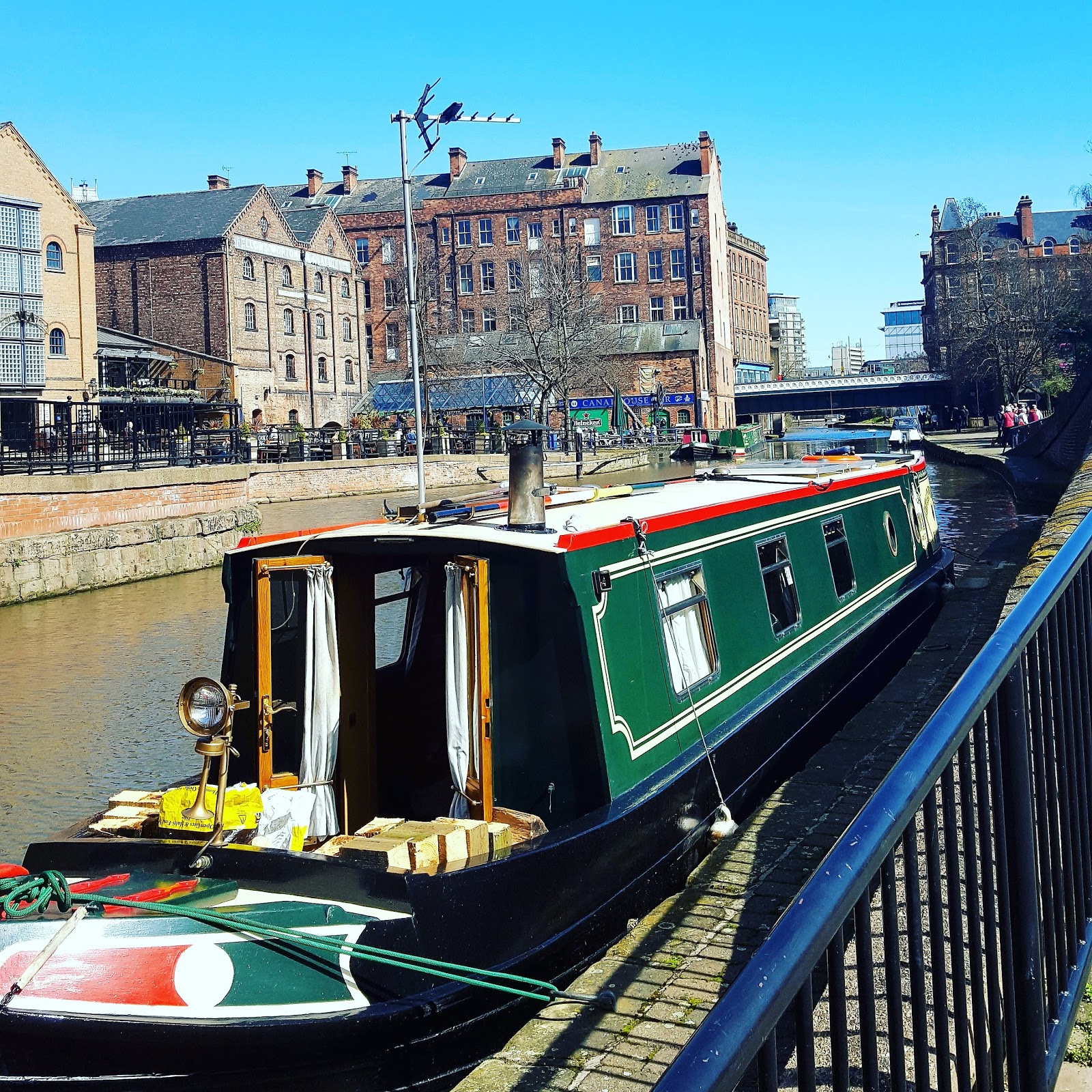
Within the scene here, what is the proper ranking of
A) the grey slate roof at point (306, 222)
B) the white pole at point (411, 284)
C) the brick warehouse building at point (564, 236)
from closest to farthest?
the white pole at point (411, 284) → the grey slate roof at point (306, 222) → the brick warehouse building at point (564, 236)

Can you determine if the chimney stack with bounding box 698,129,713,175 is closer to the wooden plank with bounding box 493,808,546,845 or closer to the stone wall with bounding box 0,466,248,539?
the stone wall with bounding box 0,466,248,539

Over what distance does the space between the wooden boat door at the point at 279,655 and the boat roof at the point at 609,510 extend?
0.21 meters

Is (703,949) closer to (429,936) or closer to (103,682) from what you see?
(429,936)

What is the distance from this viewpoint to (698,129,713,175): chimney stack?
72875mm

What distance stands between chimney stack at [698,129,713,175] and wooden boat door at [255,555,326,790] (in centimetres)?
7162

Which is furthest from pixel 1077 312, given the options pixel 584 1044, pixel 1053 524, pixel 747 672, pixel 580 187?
pixel 584 1044

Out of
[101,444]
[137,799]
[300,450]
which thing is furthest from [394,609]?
[300,450]

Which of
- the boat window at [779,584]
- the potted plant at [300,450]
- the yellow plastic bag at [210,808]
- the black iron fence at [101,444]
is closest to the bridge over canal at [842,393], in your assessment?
the potted plant at [300,450]

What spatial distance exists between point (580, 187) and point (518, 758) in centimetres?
7165

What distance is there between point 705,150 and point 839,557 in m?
67.6

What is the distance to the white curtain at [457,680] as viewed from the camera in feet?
17.5

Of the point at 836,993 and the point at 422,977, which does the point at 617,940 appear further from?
the point at 836,993

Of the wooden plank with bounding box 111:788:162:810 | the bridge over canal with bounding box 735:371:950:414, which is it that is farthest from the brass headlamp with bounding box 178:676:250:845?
the bridge over canal with bounding box 735:371:950:414

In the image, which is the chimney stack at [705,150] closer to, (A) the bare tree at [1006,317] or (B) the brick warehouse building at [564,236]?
(B) the brick warehouse building at [564,236]
